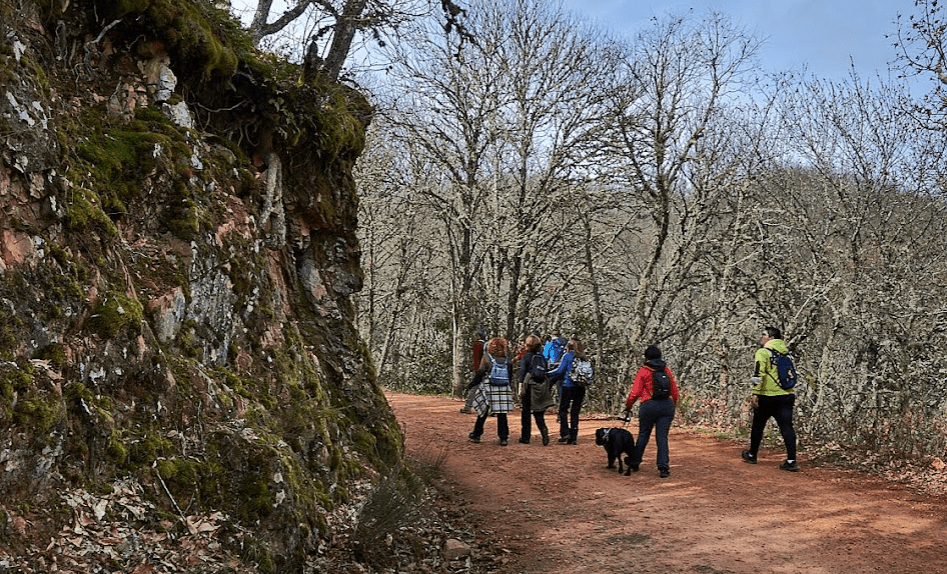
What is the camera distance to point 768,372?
980 cm

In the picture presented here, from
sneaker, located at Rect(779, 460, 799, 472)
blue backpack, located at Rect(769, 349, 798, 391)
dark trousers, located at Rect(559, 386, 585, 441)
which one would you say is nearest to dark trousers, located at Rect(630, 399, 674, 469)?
blue backpack, located at Rect(769, 349, 798, 391)

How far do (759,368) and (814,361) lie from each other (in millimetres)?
9643

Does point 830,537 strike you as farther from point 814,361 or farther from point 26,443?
point 814,361

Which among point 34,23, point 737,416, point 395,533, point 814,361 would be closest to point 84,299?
point 34,23

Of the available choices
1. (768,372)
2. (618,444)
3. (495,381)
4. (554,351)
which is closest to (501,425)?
(495,381)

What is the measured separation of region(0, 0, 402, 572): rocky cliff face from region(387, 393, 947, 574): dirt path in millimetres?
1783

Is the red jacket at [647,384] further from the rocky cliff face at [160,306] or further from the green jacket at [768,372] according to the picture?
the rocky cliff face at [160,306]

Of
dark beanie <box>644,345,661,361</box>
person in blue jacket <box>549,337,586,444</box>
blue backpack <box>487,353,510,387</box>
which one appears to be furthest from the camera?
person in blue jacket <box>549,337,586,444</box>

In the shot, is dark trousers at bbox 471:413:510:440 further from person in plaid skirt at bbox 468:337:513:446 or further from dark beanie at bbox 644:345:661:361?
dark beanie at bbox 644:345:661:361

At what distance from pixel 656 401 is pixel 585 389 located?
220cm

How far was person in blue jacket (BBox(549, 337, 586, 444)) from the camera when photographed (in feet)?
38.0

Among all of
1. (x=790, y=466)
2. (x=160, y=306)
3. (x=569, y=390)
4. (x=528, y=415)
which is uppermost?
(x=160, y=306)

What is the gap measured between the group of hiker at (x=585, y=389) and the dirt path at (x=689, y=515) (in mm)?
393

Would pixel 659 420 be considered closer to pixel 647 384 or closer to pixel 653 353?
pixel 647 384
